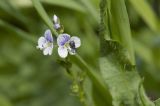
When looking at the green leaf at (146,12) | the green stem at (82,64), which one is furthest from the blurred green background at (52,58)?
the green stem at (82,64)

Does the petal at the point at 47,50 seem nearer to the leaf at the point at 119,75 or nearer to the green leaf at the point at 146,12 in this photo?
the leaf at the point at 119,75

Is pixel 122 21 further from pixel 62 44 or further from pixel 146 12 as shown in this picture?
pixel 146 12

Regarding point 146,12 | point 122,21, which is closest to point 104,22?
point 122,21

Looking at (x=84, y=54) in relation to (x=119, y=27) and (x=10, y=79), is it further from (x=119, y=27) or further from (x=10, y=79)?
(x=119, y=27)

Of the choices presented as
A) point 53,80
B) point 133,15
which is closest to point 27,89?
point 53,80

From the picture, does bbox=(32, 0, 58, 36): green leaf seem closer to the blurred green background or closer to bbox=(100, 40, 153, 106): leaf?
bbox=(100, 40, 153, 106): leaf
